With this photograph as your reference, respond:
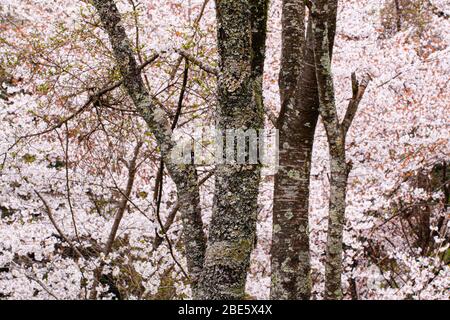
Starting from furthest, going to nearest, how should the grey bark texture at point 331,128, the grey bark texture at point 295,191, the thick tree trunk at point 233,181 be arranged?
1. the grey bark texture at point 295,191
2. the grey bark texture at point 331,128
3. the thick tree trunk at point 233,181

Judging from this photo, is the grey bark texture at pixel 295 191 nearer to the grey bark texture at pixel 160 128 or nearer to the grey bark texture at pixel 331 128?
the grey bark texture at pixel 331 128

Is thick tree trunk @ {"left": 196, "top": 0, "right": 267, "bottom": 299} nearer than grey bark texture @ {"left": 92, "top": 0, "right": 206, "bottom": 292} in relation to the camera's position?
Yes

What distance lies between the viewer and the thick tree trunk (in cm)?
270

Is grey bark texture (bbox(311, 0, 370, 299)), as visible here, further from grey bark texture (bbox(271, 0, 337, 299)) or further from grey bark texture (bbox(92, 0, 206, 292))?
grey bark texture (bbox(92, 0, 206, 292))

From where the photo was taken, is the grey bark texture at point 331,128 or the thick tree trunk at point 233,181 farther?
the grey bark texture at point 331,128

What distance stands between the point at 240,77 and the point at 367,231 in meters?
7.90

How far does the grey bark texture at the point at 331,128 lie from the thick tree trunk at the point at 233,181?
2.82 ft

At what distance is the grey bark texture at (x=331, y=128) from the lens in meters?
3.47

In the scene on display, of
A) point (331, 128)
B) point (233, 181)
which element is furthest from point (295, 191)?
point (233, 181)

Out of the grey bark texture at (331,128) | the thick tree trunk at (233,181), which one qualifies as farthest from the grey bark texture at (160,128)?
the grey bark texture at (331,128)

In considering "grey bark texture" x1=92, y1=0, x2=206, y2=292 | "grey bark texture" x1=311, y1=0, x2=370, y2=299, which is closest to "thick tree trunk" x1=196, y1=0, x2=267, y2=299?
"grey bark texture" x1=92, y1=0, x2=206, y2=292

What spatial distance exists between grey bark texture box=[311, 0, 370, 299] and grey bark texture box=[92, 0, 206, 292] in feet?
3.49
